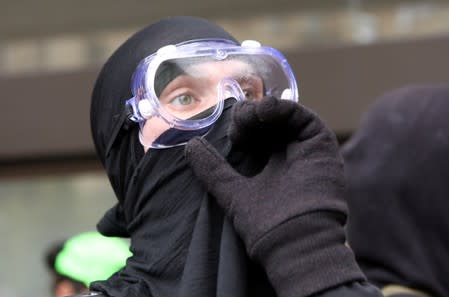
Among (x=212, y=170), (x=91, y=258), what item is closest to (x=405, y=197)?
(x=212, y=170)

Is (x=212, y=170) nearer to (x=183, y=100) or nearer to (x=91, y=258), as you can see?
(x=183, y=100)

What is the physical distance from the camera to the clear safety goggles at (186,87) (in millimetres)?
2023

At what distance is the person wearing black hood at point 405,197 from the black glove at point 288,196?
1.19 meters

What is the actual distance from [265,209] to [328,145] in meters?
0.19

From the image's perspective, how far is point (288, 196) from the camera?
1.76 m

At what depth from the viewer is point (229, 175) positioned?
5.99ft

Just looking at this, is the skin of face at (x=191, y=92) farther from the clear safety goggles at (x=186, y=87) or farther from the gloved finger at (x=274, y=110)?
the gloved finger at (x=274, y=110)

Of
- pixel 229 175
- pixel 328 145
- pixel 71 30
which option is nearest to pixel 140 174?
pixel 229 175

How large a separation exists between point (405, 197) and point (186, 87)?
1197mm

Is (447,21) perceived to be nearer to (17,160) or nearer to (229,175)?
(17,160)

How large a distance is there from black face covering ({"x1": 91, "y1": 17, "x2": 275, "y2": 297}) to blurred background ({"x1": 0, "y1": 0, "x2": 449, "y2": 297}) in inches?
163

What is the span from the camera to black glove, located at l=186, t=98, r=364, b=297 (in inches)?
68.0

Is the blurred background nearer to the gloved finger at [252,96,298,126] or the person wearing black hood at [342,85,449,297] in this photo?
the person wearing black hood at [342,85,449,297]

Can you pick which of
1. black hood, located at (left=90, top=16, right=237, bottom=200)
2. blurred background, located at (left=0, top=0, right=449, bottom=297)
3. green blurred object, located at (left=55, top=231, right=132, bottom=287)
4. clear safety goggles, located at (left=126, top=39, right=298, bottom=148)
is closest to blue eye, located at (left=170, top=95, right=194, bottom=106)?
clear safety goggles, located at (left=126, top=39, right=298, bottom=148)
